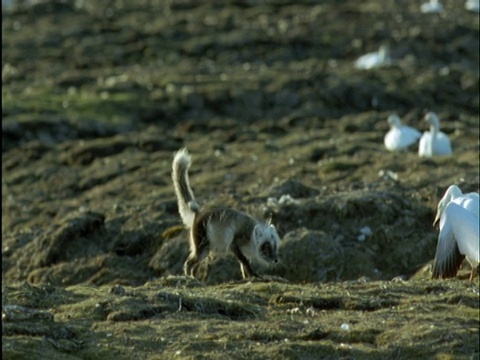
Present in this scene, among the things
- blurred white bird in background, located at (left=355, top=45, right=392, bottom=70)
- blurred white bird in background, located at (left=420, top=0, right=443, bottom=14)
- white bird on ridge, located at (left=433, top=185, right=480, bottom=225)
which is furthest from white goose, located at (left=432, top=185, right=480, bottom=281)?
blurred white bird in background, located at (left=420, top=0, right=443, bottom=14)

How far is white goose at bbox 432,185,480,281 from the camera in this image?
1351 cm

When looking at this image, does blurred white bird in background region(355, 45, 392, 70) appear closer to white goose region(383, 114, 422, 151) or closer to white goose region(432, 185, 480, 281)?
white goose region(383, 114, 422, 151)

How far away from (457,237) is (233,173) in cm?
1299

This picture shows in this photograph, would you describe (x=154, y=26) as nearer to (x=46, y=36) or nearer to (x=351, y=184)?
(x=46, y=36)

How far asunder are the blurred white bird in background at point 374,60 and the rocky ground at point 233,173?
0.64 metres

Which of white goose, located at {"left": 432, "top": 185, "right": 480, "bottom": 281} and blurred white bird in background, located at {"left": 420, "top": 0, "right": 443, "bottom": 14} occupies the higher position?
blurred white bird in background, located at {"left": 420, "top": 0, "right": 443, "bottom": 14}

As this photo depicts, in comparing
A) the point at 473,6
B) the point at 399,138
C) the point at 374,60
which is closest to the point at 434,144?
the point at 399,138

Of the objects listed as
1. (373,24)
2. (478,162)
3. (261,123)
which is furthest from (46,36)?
(478,162)

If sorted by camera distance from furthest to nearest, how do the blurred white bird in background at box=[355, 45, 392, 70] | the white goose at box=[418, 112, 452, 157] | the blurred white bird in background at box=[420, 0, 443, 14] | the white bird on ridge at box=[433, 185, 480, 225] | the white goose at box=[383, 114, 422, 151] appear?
the blurred white bird in background at box=[420, 0, 443, 14], the blurred white bird in background at box=[355, 45, 392, 70], the white goose at box=[383, 114, 422, 151], the white goose at box=[418, 112, 452, 157], the white bird on ridge at box=[433, 185, 480, 225]

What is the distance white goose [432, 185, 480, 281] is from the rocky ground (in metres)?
0.54

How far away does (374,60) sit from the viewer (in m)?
44.1

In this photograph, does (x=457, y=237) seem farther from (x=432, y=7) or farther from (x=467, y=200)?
(x=432, y=7)

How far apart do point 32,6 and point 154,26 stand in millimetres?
11614

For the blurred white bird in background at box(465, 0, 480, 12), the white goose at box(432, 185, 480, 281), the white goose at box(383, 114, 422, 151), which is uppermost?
the blurred white bird in background at box(465, 0, 480, 12)
